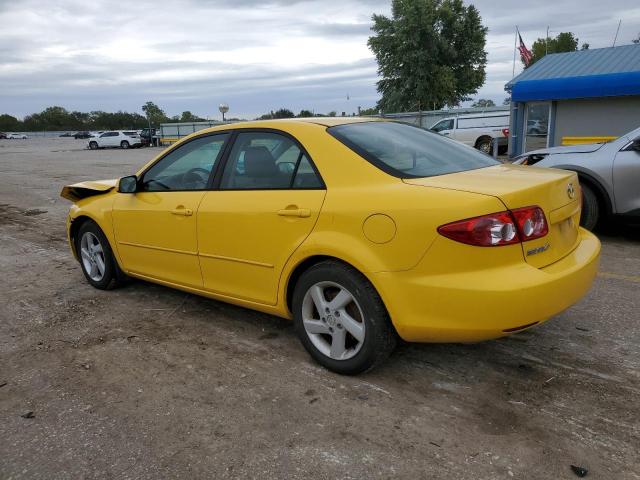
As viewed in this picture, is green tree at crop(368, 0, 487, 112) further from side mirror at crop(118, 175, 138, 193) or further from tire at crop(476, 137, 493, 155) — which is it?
side mirror at crop(118, 175, 138, 193)

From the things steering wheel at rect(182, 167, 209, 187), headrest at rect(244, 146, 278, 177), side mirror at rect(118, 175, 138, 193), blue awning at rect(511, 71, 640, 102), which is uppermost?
blue awning at rect(511, 71, 640, 102)

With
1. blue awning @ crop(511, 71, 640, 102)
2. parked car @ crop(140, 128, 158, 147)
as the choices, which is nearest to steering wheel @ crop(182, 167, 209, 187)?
blue awning @ crop(511, 71, 640, 102)

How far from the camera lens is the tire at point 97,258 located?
15.9ft

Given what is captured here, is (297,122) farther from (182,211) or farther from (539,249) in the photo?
(539,249)

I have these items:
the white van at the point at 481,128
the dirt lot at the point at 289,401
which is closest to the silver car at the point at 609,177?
the dirt lot at the point at 289,401

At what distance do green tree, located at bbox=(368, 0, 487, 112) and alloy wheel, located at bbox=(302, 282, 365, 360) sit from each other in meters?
44.4

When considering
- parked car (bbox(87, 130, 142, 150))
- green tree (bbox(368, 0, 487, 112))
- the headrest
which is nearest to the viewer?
the headrest

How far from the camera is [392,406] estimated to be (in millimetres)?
2889

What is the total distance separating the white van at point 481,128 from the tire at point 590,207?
53.0ft

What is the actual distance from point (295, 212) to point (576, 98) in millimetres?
13675

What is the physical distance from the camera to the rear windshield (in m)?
3.16

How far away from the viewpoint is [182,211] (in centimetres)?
392

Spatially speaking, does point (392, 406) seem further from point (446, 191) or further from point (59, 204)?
point (59, 204)

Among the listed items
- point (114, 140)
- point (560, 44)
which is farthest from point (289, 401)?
point (560, 44)
